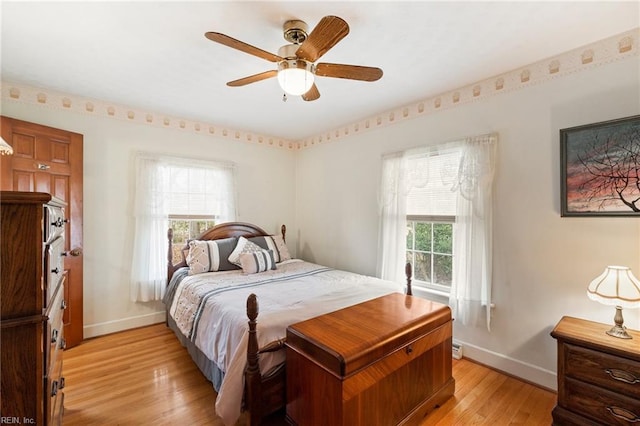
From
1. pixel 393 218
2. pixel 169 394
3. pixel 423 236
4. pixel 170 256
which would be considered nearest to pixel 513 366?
pixel 423 236

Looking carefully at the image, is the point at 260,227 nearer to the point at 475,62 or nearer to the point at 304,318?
the point at 304,318

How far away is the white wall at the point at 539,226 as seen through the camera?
6.32ft

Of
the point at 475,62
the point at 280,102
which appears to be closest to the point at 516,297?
the point at 475,62

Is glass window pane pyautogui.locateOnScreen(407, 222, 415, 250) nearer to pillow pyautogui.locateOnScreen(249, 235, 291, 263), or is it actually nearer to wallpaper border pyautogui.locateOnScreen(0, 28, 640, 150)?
wallpaper border pyautogui.locateOnScreen(0, 28, 640, 150)

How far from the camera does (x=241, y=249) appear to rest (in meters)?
3.39

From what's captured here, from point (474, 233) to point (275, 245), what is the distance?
2423 mm

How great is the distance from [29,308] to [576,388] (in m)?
2.78

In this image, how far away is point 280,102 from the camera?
3049 mm

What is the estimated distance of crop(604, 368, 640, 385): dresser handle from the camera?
5.17 feet

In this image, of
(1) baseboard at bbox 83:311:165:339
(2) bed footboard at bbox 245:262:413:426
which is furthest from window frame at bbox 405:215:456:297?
(1) baseboard at bbox 83:311:165:339

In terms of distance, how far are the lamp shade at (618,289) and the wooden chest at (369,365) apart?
2.99 ft

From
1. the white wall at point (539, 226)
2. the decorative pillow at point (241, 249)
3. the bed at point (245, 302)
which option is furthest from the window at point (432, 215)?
the decorative pillow at point (241, 249)

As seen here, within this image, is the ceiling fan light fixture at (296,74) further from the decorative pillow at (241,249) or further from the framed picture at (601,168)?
the decorative pillow at (241,249)

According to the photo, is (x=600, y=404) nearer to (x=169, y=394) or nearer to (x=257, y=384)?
(x=257, y=384)
